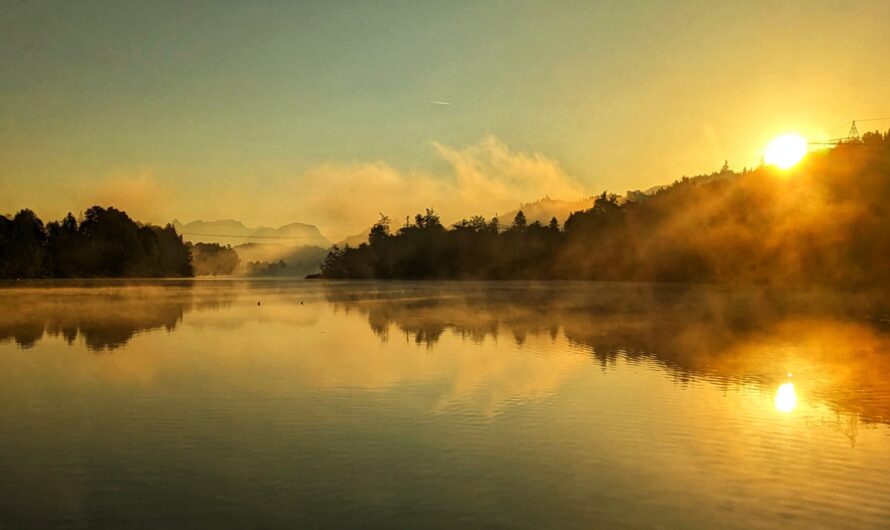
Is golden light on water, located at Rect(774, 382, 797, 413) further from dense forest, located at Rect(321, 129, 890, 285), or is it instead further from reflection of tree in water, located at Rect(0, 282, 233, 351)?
dense forest, located at Rect(321, 129, 890, 285)

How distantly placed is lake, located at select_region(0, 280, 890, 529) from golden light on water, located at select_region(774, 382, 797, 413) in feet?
0.41

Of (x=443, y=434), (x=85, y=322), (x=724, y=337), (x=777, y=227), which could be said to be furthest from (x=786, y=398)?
(x=777, y=227)

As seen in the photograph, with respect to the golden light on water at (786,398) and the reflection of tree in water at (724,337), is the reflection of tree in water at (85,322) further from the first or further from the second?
the golden light on water at (786,398)

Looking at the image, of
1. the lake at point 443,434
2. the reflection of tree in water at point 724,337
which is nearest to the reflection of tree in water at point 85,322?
the lake at point 443,434

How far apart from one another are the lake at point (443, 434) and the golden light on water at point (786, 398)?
0.13 metres

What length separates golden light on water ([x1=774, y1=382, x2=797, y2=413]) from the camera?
19281 mm

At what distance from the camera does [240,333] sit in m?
41.2

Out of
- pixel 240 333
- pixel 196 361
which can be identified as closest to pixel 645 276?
pixel 240 333

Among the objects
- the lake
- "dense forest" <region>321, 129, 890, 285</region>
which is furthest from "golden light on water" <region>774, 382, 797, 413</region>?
"dense forest" <region>321, 129, 890, 285</region>

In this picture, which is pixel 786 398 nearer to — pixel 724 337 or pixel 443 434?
pixel 443 434

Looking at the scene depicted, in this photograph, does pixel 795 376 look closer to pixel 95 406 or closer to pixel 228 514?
pixel 228 514

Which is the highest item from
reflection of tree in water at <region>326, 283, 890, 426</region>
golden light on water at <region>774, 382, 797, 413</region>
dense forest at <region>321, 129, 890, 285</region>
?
dense forest at <region>321, 129, 890, 285</region>

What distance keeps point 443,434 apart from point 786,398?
39.7 ft

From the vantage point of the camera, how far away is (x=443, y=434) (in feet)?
51.8
